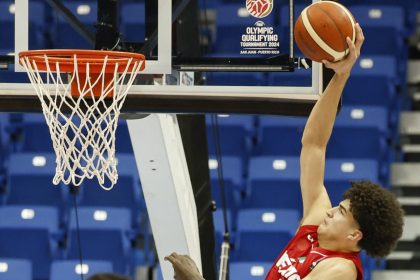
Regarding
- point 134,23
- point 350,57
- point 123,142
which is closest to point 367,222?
point 350,57

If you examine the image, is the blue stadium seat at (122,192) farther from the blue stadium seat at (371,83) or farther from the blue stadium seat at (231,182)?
the blue stadium seat at (371,83)

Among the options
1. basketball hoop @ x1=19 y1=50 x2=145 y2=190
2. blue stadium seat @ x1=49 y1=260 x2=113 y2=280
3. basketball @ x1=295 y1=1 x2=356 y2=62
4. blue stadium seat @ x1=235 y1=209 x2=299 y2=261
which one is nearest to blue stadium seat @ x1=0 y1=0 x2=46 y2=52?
basketball hoop @ x1=19 y1=50 x2=145 y2=190

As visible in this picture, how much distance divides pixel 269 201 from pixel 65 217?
1.37 m

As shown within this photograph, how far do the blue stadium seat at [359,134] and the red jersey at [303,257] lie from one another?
3.32 meters

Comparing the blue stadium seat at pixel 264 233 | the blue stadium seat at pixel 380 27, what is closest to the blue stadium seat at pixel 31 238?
the blue stadium seat at pixel 264 233

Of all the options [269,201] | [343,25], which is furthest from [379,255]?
[269,201]

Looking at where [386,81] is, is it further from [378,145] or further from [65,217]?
[65,217]

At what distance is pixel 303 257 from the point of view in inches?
121

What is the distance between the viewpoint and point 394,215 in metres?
2.96

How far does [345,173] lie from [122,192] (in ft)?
4.89

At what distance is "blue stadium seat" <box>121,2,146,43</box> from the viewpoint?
151 inches

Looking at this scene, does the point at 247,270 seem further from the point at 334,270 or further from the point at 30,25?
the point at 334,270

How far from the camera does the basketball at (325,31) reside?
2986 millimetres

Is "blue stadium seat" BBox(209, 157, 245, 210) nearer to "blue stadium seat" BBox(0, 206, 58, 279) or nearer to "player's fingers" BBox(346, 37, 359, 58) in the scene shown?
"blue stadium seat" BBox(0, 206, 58, 279)
